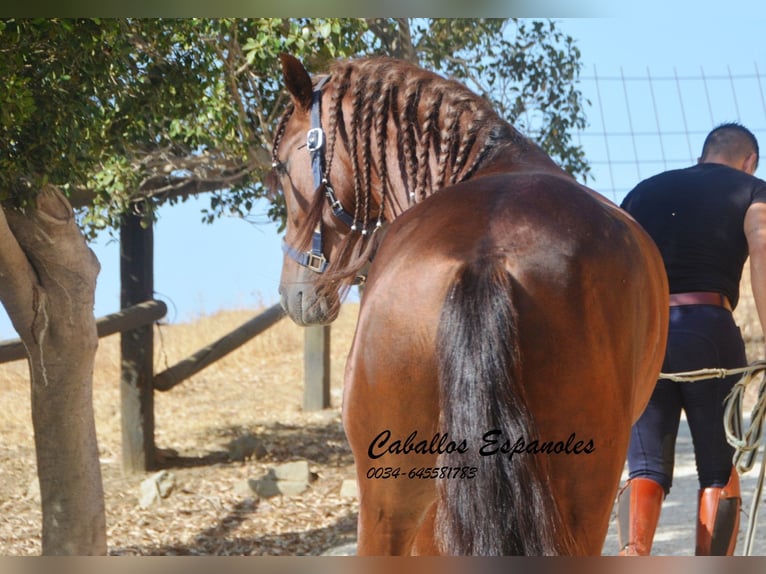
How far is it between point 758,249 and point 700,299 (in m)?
0.21

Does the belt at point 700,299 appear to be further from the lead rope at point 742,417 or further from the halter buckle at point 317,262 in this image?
the halter buckle at point 317,262

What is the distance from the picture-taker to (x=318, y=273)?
7.77 feet

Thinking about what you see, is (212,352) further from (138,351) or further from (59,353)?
(59,353)

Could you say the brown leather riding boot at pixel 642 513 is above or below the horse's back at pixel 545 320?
below

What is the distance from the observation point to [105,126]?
136 inches

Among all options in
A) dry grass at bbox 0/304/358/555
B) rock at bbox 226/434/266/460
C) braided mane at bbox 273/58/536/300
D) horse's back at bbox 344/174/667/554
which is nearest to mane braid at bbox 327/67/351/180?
braided mane at bbox 273/58/536/300

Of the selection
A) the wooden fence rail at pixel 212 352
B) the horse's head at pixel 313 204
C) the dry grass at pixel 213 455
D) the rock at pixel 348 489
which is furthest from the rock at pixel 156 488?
the horse's head at pixel 313 204

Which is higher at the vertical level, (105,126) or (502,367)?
(105,126)

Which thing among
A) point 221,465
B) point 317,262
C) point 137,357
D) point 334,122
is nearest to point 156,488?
point 221,465

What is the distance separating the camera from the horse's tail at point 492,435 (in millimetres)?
1497

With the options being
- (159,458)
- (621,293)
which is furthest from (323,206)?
(159,458)

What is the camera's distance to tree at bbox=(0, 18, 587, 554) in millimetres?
2920

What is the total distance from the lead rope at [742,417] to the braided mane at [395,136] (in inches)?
31.3

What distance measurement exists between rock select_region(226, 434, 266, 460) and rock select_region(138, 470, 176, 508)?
0.59m
